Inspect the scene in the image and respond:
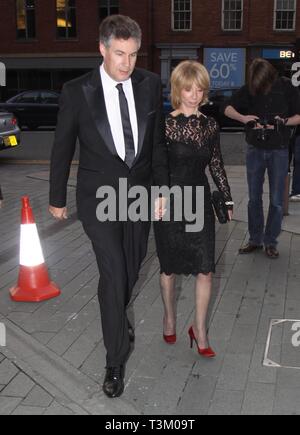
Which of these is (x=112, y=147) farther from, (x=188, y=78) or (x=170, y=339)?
(x=170, y=339)

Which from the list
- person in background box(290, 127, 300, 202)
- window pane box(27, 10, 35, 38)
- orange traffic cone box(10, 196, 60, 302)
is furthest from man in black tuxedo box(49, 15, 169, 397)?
window pane box(27, 10, 35, 38)

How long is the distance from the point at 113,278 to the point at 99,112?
0.92m

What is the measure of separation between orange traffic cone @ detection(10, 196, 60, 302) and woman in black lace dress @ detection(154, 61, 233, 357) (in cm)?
146

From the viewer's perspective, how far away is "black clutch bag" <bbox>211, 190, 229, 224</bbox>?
360cm

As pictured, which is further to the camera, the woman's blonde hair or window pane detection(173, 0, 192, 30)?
window pane detection(173, 0, 192, 30)

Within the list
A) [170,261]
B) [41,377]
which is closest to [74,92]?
[170,261]

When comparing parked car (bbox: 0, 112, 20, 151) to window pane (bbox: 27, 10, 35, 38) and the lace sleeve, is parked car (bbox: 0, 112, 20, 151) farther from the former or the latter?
window pane (bbox: 27, 10, 35, 38)

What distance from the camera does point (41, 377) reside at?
3.41 m

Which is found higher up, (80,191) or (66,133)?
(66,133)

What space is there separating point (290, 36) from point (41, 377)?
96.0ft

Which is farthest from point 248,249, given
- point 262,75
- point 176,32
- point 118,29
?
point 176,32

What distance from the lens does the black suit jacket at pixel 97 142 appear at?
311 centimetres

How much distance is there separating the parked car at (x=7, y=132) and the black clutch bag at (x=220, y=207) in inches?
368
